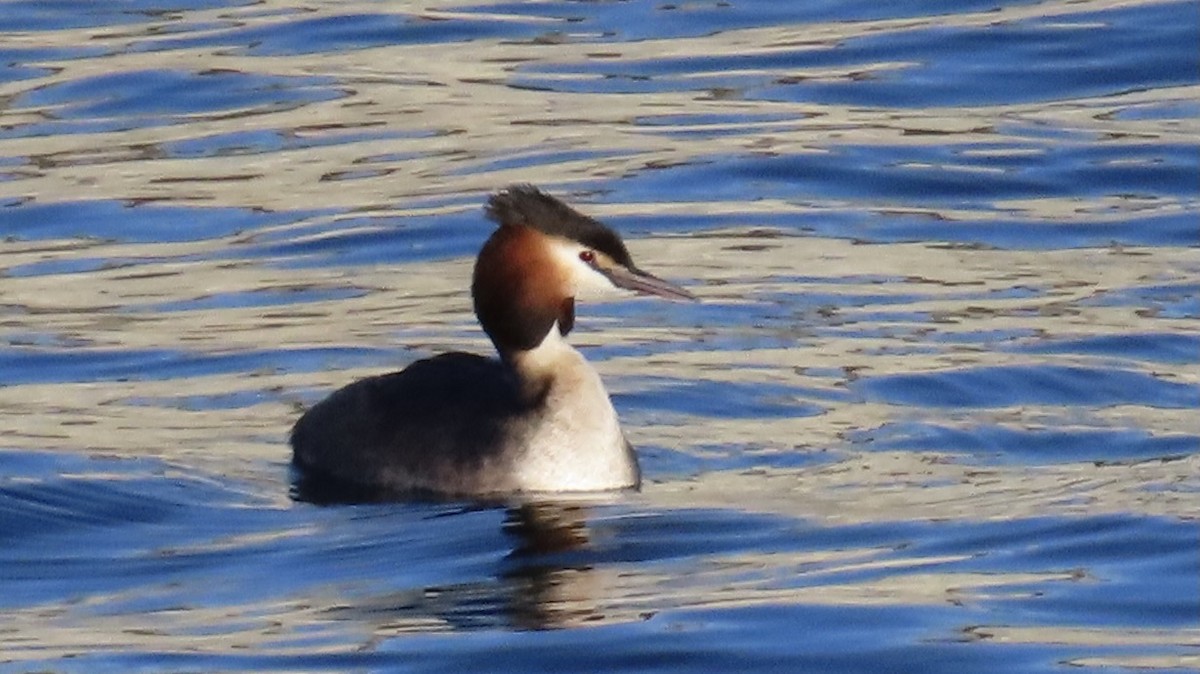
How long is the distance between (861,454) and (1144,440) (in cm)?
100

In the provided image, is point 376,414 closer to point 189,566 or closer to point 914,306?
point 189,566

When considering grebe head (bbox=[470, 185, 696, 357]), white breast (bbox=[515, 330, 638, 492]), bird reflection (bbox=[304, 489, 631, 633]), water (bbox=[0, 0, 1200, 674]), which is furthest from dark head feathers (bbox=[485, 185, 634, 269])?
bird reflection (bbox=[304, 489, 631, 633])

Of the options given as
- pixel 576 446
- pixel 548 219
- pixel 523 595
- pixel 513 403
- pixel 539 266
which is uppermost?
pixel 548 219

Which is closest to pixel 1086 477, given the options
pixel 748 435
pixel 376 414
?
pixel 748 435

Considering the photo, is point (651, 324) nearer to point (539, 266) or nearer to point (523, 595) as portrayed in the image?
point (539, 266)

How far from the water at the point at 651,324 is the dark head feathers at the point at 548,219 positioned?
2.77ft

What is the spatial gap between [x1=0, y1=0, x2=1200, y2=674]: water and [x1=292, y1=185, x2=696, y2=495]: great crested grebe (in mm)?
239

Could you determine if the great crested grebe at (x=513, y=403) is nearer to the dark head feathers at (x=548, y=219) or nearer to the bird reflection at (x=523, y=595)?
the dark head feathers at (x=548, y=219)

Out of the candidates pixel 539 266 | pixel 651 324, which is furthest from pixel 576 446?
pixel 651 324

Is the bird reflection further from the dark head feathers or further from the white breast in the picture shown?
the dark head feathers

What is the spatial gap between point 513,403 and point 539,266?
48cm

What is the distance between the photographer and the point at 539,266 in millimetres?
10656

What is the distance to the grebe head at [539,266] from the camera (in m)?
10.6

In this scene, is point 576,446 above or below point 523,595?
above
